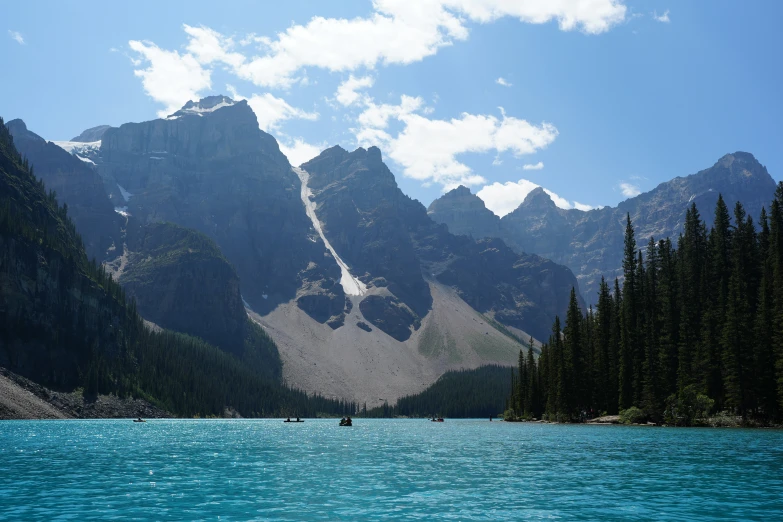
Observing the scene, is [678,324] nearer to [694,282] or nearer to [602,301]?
[694,282]

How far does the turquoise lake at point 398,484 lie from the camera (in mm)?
26875

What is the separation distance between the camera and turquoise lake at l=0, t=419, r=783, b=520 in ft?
88.2

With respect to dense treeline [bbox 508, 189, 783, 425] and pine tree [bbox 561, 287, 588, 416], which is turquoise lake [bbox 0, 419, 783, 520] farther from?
pine tree [bbox 561, 287, 588, 416]

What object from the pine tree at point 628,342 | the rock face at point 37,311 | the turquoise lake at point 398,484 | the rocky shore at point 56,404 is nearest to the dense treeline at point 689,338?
the pine tree at point 628,342

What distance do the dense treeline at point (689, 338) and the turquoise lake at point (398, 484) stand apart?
39.0 m

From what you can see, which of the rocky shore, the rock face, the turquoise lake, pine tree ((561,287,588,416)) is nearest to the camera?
the turquoise lake

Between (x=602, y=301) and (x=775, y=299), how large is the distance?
57425 mm

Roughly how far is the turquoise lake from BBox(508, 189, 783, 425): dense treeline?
3905cm

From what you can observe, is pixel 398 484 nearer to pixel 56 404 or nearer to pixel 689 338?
pixel 689 338

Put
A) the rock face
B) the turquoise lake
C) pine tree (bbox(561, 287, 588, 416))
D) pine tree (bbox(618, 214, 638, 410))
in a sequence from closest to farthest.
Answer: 1. the turquoise lake
2. pine tree (bbox(618, 214, 638, 410))
3. pine tree (bbox(561, 287, 588, 416))
4. the rock face

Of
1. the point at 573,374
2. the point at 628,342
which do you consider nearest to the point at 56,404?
the point at 573,374

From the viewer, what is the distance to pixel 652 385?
371ft

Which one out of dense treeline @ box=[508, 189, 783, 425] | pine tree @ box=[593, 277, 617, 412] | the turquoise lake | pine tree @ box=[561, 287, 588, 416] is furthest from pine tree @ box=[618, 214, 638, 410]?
the turquoise lake

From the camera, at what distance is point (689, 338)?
112938 millimetres
